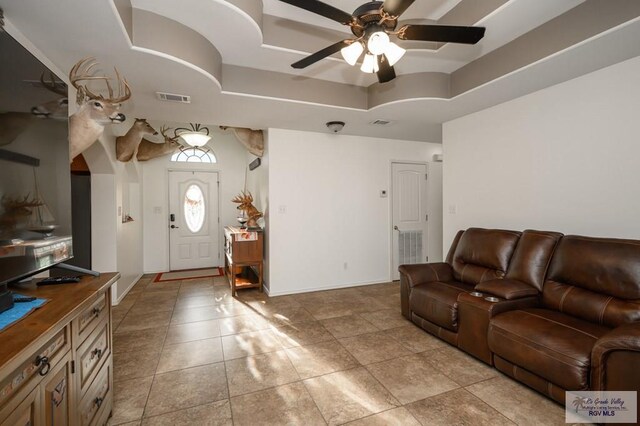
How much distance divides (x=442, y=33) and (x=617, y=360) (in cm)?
211

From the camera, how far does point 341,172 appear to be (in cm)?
462

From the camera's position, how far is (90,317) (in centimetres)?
150

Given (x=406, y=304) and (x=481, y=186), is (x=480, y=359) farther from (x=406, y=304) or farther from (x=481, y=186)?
(x=481, y=186)

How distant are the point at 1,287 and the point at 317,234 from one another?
11.6 ft

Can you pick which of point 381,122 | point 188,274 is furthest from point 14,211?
point 188,274

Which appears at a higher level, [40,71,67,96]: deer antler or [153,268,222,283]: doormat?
[40,71,67,96]: deer antler

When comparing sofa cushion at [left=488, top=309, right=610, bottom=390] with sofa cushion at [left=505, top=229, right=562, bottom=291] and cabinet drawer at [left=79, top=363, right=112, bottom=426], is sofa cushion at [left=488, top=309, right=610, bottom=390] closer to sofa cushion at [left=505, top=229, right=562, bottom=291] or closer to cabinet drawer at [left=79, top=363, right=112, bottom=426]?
sofa cushion at [left=505, top=229, right=562, bottom=291]

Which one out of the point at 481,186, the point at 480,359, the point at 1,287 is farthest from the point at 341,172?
the point at 1,287

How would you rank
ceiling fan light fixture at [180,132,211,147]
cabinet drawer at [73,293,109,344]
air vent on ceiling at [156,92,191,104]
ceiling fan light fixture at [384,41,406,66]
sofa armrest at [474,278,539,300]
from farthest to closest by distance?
ceiling fan light fixture at [180,132,211,147], air vent on ceiling at [156,92,191,104], sofa armrest at [474,278,539,300], ceiling fan light fixture at [384,41,406,66], cabinet drawer at [73,293,109,344]

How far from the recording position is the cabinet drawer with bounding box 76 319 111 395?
4.49ft

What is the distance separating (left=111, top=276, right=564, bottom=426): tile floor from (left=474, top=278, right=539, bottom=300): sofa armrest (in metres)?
0.61

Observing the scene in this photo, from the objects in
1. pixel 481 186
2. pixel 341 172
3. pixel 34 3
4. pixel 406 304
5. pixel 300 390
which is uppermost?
pixel 34 3

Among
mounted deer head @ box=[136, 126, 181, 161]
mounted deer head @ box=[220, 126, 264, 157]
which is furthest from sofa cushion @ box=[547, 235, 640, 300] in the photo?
mounted deer head @ box=[136, 126, 181, 161]

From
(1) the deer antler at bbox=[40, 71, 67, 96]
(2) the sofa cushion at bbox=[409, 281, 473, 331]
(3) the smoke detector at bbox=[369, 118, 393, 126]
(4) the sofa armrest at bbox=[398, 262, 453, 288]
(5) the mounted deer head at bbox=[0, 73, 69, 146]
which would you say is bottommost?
(2) the sofa cushion at bbox=[409, 281, 473, 331]
